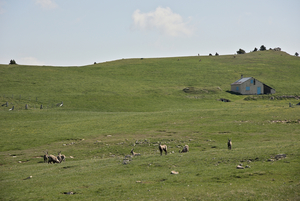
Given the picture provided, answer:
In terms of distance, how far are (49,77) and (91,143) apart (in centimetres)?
8373

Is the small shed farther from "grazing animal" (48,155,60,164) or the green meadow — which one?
"grazing animal" (48,155,60,164)

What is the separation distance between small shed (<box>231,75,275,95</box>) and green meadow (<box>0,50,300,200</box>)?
4242mm

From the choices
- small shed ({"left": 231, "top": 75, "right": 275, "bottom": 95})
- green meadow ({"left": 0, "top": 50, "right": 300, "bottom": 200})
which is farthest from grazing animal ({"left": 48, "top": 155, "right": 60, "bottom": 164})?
small shed ({"left": 231, "top": 75, "right": 275, "bottom": 95})

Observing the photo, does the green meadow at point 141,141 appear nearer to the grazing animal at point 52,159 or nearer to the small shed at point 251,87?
the grazing animal at point 52,159

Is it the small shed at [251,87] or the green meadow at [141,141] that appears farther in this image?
the small shed at [251,87]

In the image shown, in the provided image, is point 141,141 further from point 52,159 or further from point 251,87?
point 251,87

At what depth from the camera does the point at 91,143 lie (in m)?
38.4

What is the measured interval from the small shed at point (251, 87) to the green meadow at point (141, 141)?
4242 mm

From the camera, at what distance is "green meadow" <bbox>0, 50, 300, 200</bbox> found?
17.9 meters

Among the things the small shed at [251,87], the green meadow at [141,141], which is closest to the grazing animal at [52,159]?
the green meadow at [141,141]

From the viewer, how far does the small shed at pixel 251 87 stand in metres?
106

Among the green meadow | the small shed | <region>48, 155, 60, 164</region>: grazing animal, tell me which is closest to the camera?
the green meadow

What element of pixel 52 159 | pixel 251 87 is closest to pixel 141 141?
pixel 52 159

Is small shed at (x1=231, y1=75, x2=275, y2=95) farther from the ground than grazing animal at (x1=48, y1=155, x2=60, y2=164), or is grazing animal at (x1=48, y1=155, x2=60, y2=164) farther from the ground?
small shed at (x1=231, y1=75, x2=275, y2=95)
